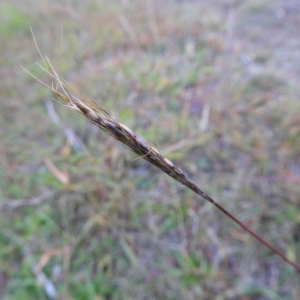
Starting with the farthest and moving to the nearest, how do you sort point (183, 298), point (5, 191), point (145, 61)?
point (145, 61), point (5, 191), point (183, 298)

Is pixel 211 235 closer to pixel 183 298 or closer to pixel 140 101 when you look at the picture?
pixel 183 298

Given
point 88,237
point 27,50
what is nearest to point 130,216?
point 88,237

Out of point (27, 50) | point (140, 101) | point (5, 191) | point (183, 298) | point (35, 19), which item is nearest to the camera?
point (183, 298)

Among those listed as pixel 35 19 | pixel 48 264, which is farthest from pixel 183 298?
pixel 35 19

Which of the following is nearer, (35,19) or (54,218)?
(54,218)

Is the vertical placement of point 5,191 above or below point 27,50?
below

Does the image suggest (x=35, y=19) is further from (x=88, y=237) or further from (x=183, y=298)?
(x=183, y=298)

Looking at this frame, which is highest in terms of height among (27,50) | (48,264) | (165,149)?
(27,50)
